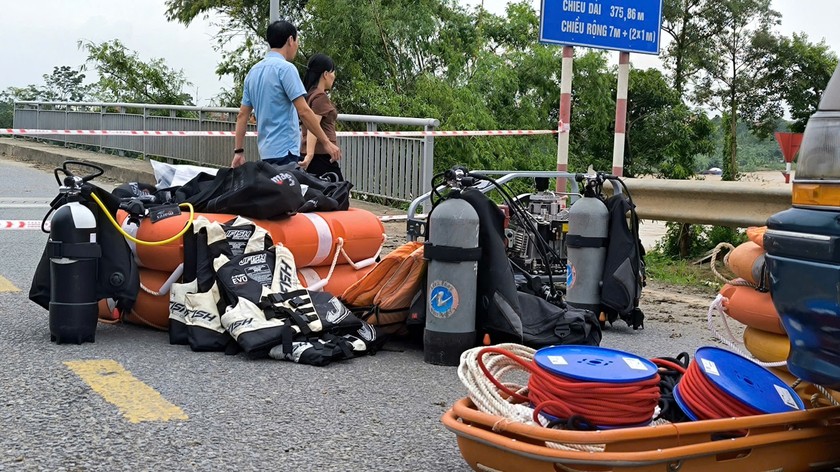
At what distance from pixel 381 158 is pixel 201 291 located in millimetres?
7857

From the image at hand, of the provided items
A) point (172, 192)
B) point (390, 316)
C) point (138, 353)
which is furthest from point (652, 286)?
point (138, 353)

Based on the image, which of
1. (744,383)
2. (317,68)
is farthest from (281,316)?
(317,68)

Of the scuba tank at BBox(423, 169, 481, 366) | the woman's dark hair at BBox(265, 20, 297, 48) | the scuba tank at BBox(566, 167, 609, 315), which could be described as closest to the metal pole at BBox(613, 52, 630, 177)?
the scuba tank at BBox(566, 167, 609, 315)

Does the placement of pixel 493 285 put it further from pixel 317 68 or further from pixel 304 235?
pixel 317 68

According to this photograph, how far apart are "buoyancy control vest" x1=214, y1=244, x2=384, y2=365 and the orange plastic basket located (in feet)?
6.17

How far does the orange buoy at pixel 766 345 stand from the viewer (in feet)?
16.4

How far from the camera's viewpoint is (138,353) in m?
5.49

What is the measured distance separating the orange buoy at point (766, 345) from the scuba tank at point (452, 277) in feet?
4.67

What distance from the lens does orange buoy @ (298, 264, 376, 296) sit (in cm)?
625

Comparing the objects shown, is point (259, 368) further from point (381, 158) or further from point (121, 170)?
point (121, 170)

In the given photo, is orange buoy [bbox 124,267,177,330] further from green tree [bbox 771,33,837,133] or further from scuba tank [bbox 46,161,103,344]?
green tree [bbox 771,33,837,133]

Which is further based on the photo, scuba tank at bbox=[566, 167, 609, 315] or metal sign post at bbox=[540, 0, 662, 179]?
metal sign post at bbox=[540, 0, 662, 179]

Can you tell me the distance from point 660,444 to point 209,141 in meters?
15.2

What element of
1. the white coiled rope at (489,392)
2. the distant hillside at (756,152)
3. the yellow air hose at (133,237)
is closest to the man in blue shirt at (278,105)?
the yellow air hose at (133,237)
